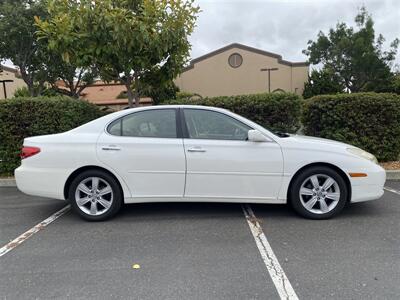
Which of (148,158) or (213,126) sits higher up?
(213,126)

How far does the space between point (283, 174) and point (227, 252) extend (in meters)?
1.33

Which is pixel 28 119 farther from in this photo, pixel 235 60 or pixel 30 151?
pixel 235 60

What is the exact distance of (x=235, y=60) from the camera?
39.6 metres

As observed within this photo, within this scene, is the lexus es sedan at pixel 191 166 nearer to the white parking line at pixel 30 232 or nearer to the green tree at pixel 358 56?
the white parking line at pixel 30 232

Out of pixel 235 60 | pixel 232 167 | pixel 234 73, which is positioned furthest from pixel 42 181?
pixel 235 60

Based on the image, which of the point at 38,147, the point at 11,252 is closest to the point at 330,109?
the point at 38,147

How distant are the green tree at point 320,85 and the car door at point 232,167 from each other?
3024cm

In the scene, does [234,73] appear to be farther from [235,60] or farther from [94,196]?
[94,196]

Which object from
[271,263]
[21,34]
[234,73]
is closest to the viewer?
[271,263]

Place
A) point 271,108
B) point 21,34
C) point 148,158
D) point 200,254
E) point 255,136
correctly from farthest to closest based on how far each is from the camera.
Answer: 1. point 21,34
2. point 271,108
3. point 148,158
4. point 255,136
5. point 200,254

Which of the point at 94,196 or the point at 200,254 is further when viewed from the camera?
the point at 94,196

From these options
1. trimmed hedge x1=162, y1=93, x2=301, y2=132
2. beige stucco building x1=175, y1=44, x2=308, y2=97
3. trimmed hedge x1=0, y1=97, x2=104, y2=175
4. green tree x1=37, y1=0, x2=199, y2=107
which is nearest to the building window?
beige stucco building x1=175, y1=44, x2=308, y2=97

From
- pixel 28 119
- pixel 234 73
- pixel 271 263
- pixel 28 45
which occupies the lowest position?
pixel 271 263

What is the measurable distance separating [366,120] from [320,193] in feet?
11.7
